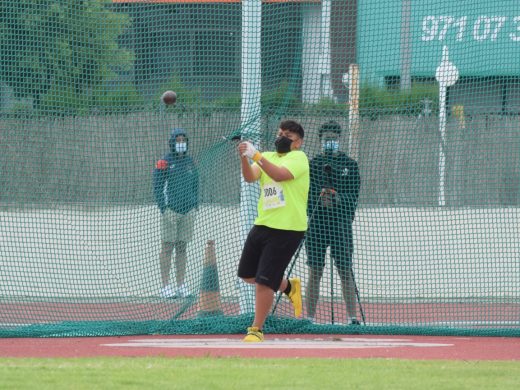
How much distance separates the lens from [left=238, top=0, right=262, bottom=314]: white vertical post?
488 inches

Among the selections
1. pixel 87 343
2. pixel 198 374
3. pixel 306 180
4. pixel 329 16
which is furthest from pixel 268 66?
pixel 198 374

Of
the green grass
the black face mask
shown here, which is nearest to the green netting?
the black face mask

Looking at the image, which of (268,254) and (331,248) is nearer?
(268,254)

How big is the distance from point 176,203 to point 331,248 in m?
1.79

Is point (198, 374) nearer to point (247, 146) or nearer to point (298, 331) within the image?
point (247, 146)

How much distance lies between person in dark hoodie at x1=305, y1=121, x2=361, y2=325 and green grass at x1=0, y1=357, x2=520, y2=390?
3294 mm

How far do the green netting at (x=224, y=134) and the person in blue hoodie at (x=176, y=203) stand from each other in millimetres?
33

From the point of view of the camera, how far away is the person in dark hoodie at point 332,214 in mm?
12477

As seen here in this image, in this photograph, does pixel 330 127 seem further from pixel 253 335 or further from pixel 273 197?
pixel 253 335

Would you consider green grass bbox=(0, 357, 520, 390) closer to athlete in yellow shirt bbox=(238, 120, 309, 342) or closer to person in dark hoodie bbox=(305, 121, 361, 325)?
athlete in yellow shirt bbox=(238, 120, 309, 342)

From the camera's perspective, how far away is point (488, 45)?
42.0ft

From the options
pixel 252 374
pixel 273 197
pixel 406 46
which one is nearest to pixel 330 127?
pixel 406 46

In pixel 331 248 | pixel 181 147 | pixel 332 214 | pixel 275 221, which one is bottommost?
pixel 331 248

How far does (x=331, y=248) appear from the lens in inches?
494
